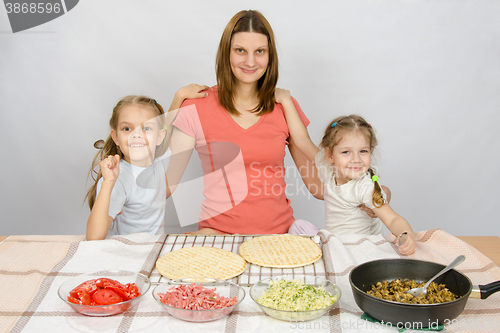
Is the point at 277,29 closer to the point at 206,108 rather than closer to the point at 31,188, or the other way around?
the point at 206,108

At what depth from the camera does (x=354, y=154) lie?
2.01 meters

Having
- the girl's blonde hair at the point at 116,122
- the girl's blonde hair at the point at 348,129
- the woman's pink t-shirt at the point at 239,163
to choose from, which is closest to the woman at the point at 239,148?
the woman's pink t-shirt at the point at 239,163

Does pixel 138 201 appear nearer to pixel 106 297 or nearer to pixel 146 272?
pixel 146 272

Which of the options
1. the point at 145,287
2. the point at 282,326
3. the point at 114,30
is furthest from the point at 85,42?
the point at 282,326

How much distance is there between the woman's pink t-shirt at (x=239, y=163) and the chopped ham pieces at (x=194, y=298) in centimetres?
105

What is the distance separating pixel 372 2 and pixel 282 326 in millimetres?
2390

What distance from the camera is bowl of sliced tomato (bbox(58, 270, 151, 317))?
44.1 inches

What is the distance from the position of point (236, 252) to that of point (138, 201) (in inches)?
27.7

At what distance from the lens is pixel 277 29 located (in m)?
2.90

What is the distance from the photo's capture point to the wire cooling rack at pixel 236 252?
136 centimetres

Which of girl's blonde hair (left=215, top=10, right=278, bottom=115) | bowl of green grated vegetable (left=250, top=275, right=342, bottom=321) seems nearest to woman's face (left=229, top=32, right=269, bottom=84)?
girl's blonde hair (left=215, top=10, right=278, bottom=115)

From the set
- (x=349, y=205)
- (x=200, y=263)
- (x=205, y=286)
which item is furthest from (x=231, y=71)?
(x=205, y=286)

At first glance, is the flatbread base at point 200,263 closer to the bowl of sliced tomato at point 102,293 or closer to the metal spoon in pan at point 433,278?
the bowl of sliced tomato at point 102,293

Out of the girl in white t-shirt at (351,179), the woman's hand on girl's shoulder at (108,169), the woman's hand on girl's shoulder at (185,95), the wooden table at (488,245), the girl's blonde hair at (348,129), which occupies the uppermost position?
the woman's hand on girl's shoulder at (185,95)
